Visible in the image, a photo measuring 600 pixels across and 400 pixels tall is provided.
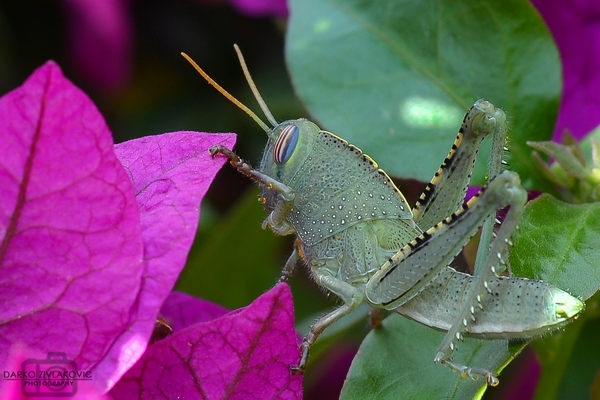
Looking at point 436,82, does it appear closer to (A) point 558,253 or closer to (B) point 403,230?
(B) point 403,230

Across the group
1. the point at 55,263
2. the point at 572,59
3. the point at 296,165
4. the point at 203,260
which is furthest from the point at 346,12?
the point at 55,263

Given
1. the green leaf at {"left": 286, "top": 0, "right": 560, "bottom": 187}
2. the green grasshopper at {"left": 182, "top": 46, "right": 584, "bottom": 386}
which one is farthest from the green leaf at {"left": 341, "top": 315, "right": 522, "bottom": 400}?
the green leaf at {"left": 286, "top": 0, "right": 560, "bottom": 187}

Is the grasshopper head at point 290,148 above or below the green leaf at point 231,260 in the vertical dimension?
above

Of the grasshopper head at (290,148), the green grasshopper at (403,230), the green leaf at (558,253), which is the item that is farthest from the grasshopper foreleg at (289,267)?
the green leaf at (558,253)

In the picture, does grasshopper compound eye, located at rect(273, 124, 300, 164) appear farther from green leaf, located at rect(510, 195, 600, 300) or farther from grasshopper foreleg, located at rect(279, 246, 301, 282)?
green leaf, located at rect(510, 195, 600, 300)

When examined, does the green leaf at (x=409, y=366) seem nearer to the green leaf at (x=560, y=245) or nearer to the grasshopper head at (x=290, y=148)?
the green leaf at (x=560, y=245)

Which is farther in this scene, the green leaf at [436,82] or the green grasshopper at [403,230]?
the green leaf at [436,82]
